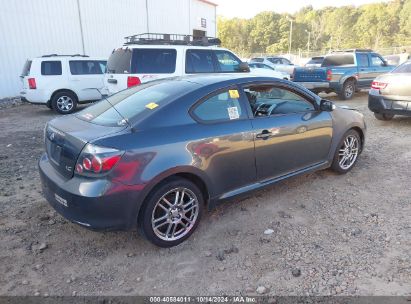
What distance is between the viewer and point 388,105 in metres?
7.73

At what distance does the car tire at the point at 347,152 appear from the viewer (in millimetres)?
4902

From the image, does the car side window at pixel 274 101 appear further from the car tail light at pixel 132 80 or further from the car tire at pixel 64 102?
the car tire at pixel 64 102

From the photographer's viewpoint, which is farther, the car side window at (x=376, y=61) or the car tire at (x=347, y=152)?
the car side window at (x=376, y=61)

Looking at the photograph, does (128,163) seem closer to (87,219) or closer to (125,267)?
(87,219)

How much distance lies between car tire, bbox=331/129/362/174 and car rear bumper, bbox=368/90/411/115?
3040mm

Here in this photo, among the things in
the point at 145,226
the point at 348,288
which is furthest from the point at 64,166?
the point at 348,288

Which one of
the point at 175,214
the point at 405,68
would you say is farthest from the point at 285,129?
the point at 405,68

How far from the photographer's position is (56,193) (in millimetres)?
3184

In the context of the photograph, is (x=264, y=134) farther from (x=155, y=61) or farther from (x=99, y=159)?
(x=155, y=61)

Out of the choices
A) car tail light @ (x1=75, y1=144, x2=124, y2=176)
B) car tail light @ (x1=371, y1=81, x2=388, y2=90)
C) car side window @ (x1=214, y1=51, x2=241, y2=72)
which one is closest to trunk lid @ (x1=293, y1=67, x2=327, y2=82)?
car tail light @ (x1=371, y1=81, x2=388, y2=90)

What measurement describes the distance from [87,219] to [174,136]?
1043 millimetres

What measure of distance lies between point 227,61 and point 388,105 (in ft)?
12.9

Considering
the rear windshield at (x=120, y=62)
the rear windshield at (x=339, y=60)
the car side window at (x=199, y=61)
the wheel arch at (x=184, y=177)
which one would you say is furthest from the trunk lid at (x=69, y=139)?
the rear windshield at (x=339, y=60)

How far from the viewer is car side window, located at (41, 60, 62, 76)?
34.4 feet
